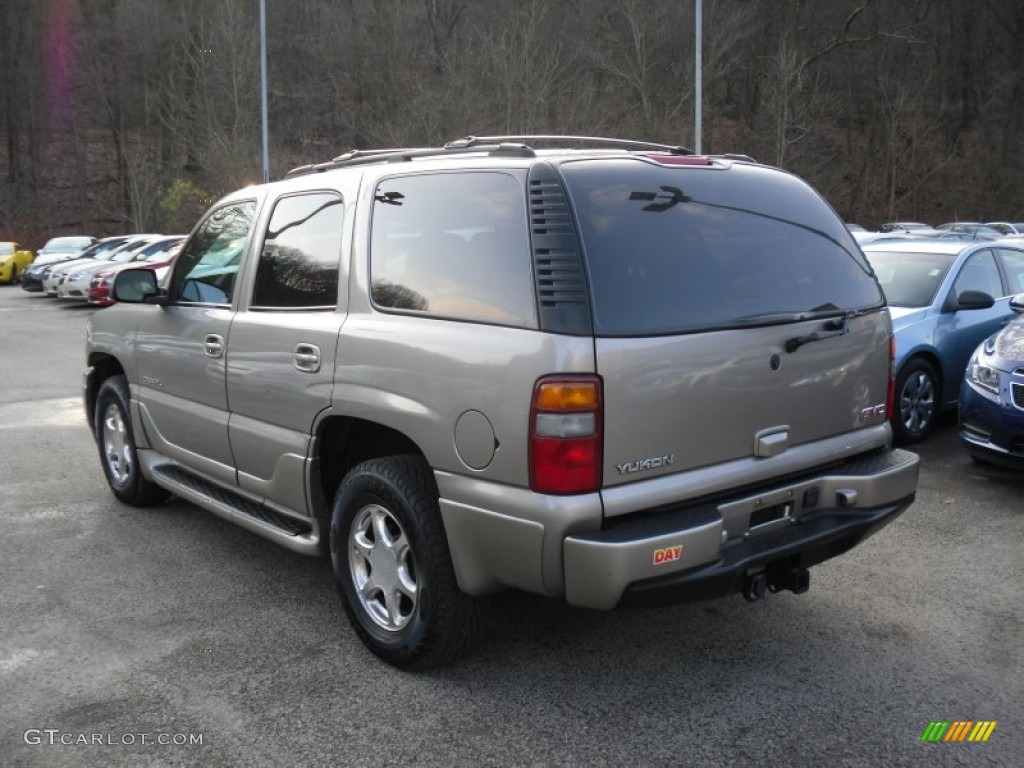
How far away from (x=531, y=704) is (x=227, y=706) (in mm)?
1101

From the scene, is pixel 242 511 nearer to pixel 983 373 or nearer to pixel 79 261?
pixel 983 373

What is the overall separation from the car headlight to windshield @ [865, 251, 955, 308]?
138cm

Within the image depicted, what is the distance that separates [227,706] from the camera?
3422 mm

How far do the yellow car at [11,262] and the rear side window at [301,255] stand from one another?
31.5m

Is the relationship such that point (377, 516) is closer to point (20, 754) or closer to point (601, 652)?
point (601, 652)

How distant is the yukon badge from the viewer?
10.2 feet

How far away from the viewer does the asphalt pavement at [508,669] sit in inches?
124

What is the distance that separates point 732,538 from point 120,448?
4.14m

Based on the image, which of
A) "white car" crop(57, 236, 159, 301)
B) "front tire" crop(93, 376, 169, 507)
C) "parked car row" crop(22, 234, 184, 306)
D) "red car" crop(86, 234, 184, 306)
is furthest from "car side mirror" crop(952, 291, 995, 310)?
"white car" crop(57, 236, 159, 301)

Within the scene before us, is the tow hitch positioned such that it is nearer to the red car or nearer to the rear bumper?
the rear bumper

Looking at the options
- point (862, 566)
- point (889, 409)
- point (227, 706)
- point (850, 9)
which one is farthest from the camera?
point (850, 9)

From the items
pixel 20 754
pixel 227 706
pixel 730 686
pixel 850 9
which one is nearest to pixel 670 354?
pixel 730 686

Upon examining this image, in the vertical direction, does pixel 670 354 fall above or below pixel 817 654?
above

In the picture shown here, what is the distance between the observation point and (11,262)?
3188 centimetres
